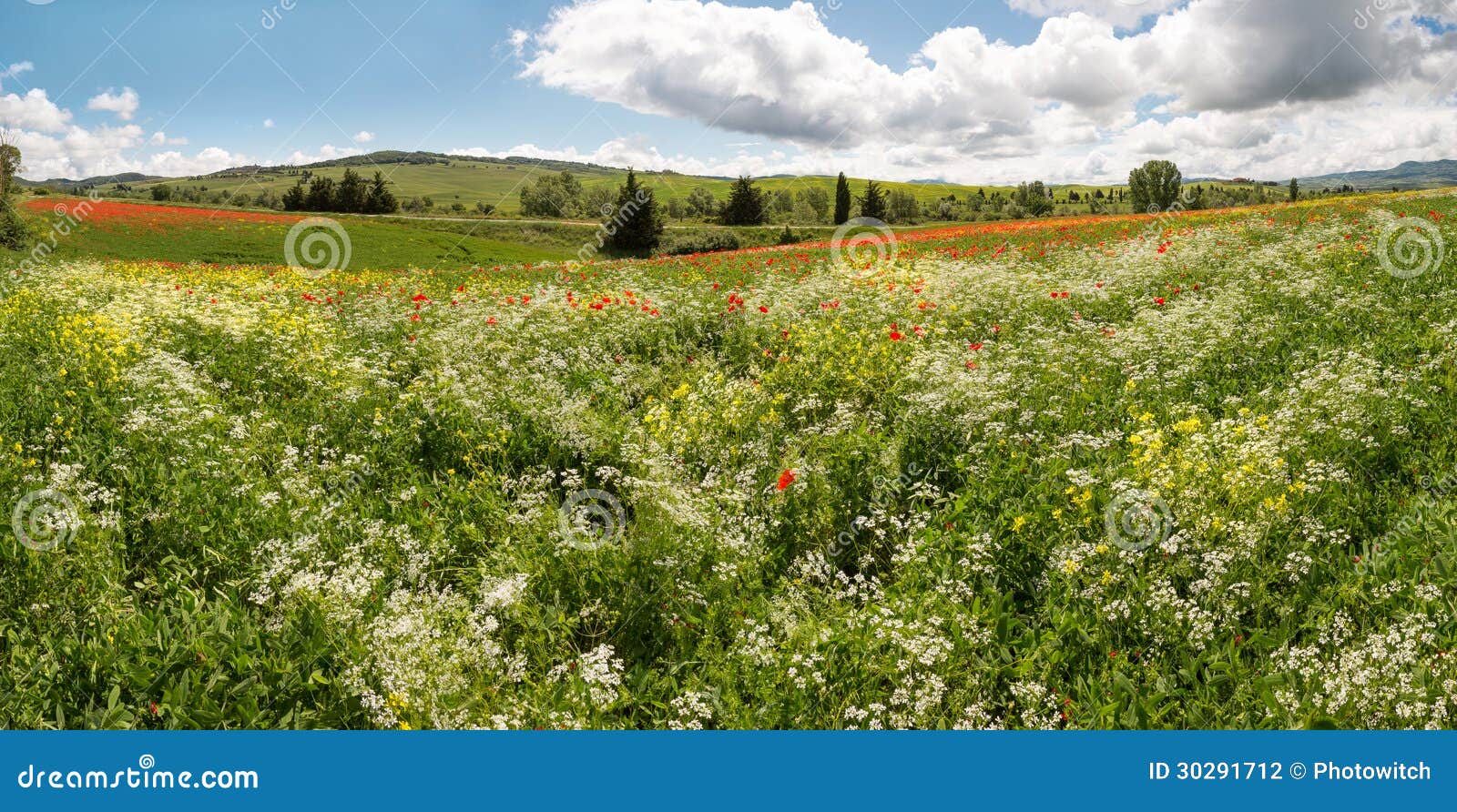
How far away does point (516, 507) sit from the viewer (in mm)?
5660

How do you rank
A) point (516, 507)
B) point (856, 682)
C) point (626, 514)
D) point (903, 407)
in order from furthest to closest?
point (903, 407), point (626, 514), point (516, 507), point (856, 682)

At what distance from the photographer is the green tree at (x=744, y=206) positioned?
199 feet

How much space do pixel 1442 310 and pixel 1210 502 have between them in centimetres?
589

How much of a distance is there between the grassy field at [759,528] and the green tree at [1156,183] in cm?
4464

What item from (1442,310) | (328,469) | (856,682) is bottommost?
(856,682)

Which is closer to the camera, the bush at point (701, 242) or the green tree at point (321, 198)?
the bush at point (701, 242)

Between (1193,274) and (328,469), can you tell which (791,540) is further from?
(1193,274)

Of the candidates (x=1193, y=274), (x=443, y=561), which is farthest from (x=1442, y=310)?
(x=443, y=561)

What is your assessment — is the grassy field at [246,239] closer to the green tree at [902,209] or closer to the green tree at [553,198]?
the green tree at [553,198]

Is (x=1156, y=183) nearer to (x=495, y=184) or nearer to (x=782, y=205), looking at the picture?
(x=782, y=205)

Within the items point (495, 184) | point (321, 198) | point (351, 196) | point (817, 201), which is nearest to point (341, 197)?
point (351, 196)

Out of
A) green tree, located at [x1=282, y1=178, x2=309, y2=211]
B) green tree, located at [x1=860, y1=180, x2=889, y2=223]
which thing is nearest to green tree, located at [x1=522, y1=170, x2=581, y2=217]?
green tree, located at [x1=282, y1=178, x2=309, y2=211]

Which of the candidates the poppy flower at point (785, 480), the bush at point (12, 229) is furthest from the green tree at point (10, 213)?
the poppy flower at point (785, 480)

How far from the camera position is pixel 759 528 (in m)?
5.28
